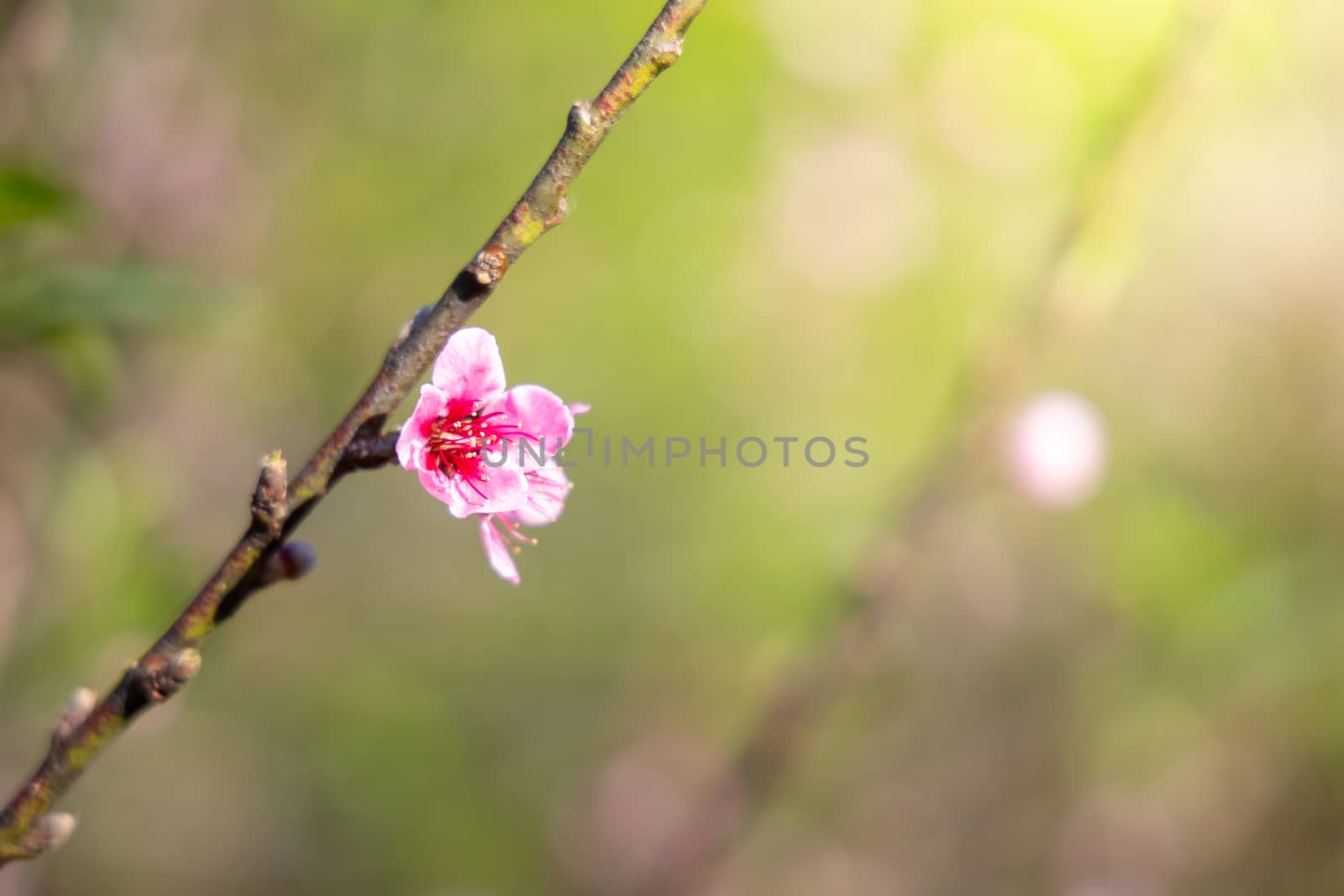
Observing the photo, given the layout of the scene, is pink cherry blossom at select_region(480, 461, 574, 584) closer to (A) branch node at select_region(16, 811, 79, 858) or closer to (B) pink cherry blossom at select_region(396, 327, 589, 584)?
(B) pink cherry blossom at select_region(396, 327, 589, 584)

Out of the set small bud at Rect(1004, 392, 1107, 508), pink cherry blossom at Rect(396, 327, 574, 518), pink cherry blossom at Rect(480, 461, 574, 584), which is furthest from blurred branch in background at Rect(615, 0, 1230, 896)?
pink cherry blossom at Rect(396, 327, 574, 518)

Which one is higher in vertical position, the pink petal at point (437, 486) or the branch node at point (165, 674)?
the pink petal at point (437, 486)

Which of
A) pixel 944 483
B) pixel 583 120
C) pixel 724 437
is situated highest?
pixel 724 437

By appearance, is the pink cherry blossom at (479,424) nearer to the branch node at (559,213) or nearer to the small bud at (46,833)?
the branch node at (559,213)

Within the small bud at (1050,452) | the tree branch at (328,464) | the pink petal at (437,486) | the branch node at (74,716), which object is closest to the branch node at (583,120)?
the tree branch at (328,464)

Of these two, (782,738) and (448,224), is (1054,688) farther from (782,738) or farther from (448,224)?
(448,224)

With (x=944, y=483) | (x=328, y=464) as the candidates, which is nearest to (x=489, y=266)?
(x=328, y=464)

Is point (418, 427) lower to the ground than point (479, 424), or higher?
lower

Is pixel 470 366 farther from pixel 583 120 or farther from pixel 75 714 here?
pixel 75 714
